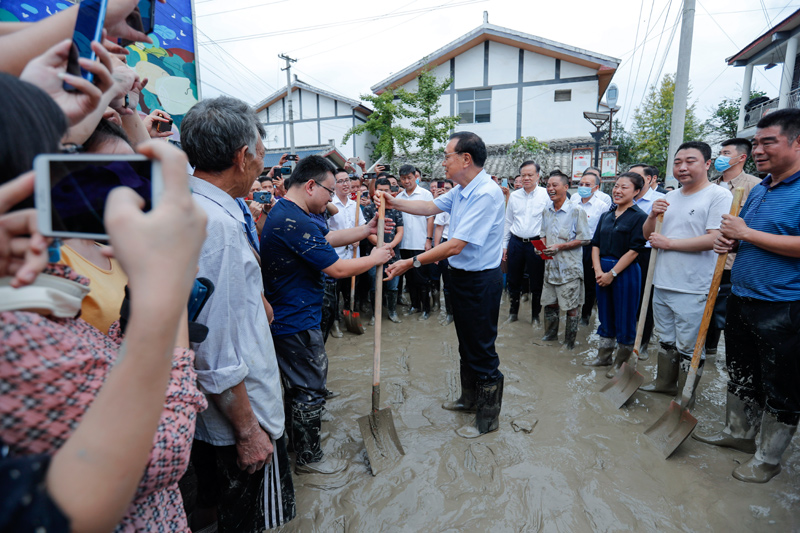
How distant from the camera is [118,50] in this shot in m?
1.38

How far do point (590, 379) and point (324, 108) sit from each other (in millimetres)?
23927

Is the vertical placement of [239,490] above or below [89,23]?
below

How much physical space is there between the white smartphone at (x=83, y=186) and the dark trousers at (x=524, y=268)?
5.79m

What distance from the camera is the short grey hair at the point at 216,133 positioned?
5.68 ft

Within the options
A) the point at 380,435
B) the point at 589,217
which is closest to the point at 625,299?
the point at 589,217

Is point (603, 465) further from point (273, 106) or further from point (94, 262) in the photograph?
point (273, 106)

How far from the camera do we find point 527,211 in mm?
6062

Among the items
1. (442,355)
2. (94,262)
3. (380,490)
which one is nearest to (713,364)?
(442,355)

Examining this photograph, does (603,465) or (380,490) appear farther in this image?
(603,465)

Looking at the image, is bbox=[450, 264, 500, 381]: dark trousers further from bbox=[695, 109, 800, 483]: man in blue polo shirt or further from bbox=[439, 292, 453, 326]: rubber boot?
bbox=[439, 292, 453, 326]: rubber boot

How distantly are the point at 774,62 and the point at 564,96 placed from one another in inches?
316

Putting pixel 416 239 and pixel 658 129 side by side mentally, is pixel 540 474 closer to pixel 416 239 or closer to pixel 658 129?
pixel 416 239

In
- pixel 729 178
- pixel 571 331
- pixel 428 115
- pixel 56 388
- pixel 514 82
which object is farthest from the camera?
pixel 514 82

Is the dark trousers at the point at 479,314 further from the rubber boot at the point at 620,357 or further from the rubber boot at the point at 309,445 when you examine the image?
the rubber boot at the point at 620,357
